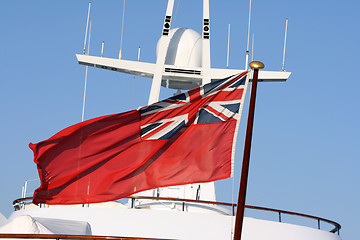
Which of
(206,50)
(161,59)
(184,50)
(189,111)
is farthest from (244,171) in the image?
(184,50)

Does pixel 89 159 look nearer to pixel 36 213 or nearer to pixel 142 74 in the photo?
pixel 36 213

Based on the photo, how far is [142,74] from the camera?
21.8 meters

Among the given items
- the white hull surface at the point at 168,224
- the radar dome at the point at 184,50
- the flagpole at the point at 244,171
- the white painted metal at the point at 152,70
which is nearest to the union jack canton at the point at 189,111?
the flagpole at the point at 244,171

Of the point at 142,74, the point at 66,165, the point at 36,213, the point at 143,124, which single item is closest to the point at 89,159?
the point at 66,165

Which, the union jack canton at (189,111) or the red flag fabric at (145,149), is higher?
the union jack canton at (189,111)

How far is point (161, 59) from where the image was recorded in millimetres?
21391

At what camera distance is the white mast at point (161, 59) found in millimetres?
21094

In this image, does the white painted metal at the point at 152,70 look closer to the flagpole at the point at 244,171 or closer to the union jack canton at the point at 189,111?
the union jack canton at the point at 189,111

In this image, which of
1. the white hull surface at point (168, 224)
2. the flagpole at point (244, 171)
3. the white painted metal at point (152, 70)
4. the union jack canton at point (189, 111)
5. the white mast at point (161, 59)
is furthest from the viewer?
the white painted metal at point (152, 70)

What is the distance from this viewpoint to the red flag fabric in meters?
11.3

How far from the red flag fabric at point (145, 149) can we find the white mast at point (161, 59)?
30.0ft

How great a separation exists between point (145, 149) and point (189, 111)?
109 centimetres

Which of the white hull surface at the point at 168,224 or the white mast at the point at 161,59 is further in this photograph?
the white mast at the point at 161,59

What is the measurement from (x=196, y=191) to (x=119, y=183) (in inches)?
317
